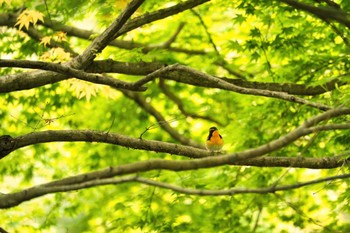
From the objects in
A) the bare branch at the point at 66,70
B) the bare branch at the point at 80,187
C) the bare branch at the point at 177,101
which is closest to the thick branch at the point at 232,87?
the bare branch at the point at 66,70

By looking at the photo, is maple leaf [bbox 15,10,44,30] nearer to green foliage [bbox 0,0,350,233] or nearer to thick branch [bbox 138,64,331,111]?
green foliage [bbox 0,0,350,233]

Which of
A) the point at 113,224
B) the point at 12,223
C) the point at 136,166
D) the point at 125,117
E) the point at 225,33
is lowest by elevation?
the point at 136,166

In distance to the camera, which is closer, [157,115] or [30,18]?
[30,18]

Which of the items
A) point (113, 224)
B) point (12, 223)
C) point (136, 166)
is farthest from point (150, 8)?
point (136, 166)

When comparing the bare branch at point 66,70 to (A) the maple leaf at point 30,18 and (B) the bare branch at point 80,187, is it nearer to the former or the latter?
(B) the bare branch at point 80,187

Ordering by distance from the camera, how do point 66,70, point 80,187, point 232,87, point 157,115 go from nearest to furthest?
point 80,187 < point 66,70 < point 232,87 < point 157,115

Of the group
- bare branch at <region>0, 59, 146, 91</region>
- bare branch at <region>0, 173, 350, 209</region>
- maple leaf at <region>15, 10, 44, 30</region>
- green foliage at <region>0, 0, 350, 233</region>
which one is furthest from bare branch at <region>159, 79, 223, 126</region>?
bare branch at <region>0, 173, 350, 209</region>

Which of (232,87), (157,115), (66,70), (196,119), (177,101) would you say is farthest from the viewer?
(196,119)

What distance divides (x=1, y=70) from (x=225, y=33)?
4.51m

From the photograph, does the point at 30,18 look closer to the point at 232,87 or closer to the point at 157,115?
the point at 232,87

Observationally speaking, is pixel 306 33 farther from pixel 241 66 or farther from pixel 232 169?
pixel 241 66

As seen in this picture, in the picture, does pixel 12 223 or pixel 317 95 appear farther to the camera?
pixel 12 223

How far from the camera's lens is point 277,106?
6.62 meters

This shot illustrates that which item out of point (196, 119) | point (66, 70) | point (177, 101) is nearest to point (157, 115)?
point (177, 101)
